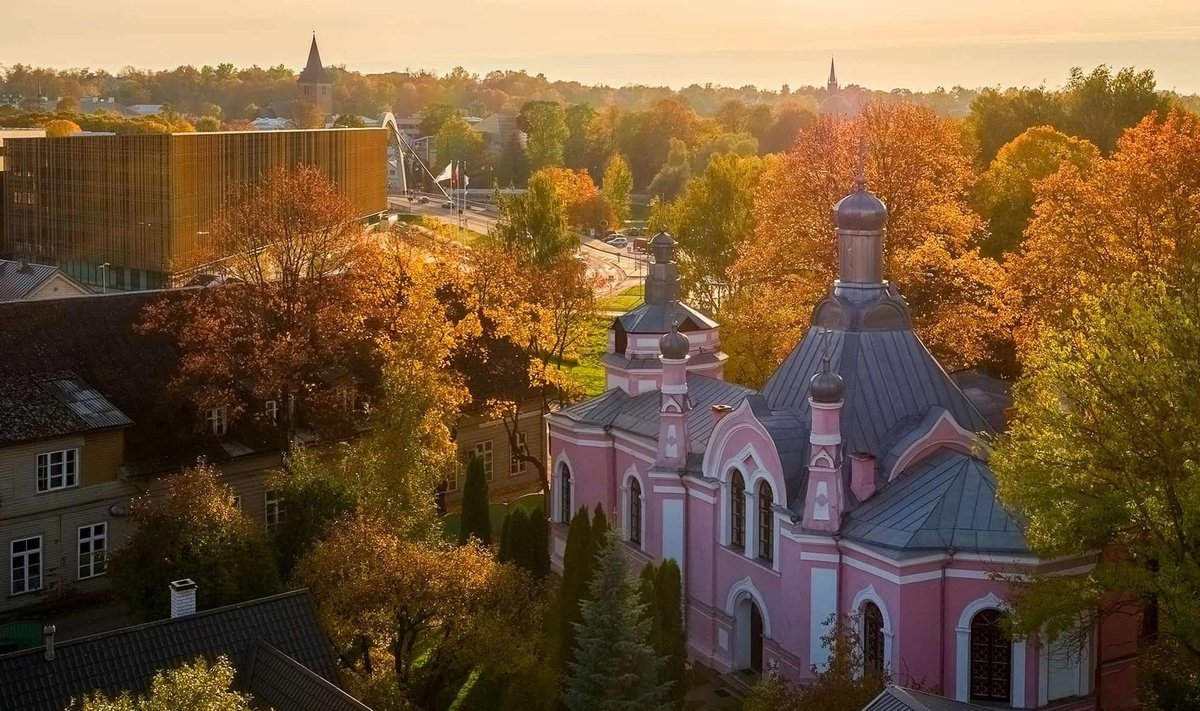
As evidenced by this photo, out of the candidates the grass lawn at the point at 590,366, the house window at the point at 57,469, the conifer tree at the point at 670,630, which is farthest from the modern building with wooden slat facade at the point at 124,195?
the conifer tree at the point at 670,630

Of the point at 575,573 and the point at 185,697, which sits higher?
the point at 185,697

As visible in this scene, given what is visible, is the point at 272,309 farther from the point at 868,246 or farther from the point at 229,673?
the point at 229,673

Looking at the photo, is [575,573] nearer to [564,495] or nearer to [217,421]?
[564,495]

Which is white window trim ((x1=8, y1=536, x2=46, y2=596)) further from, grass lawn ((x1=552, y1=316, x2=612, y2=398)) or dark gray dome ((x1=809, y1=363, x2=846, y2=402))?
grass lawn ((x1=552, y1=316, x2=612, y2=398))

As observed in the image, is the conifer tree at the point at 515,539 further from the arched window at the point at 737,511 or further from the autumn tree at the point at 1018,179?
the autumn tree at the point at 1018,179

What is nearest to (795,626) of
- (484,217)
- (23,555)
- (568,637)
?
(568,637)

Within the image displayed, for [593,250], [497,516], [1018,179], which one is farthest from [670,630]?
[593,250]
